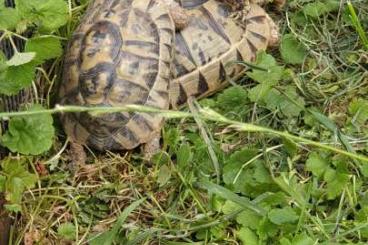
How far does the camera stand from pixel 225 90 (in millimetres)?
2826

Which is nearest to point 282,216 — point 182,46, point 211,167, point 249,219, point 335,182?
point 249,219

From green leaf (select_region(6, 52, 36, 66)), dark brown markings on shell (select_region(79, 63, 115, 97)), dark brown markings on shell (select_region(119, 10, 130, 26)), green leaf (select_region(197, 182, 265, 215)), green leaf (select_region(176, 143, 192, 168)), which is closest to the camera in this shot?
green leaf (select_region(6, 52, 36, 66))

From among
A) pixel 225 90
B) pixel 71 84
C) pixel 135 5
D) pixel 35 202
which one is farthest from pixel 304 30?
pixel 35 202

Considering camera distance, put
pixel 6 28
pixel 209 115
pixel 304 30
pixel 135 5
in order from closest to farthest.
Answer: pixel 209 115 → pixel 6 28 → pixel 135 5 → pixel 304 30

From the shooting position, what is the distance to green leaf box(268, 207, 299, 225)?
7.54ft

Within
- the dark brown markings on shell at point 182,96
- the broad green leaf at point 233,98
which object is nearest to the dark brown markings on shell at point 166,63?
the dark brown markings on shell at point 182,96

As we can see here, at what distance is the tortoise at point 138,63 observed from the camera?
8.68 feet

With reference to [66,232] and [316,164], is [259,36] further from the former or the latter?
[66,232]

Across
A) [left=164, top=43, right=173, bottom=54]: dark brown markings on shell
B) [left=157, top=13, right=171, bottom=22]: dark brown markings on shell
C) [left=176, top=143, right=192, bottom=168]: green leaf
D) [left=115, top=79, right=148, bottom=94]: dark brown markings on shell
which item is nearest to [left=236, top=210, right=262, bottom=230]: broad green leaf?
[left=176, top=143, right=192, bottom=168]: green leaf

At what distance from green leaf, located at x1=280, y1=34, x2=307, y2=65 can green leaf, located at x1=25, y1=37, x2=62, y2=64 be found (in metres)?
0.98

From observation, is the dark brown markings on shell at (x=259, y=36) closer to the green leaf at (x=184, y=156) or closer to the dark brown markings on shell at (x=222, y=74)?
the dark brown markings on shell at (x=222, y=74)

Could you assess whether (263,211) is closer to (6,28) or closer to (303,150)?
(303,150)

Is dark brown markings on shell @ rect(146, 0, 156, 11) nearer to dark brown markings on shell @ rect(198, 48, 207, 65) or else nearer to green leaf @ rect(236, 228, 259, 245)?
dark brown markings on shell @ rect(198, 48, 207, 65)

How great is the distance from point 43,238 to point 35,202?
14cm
